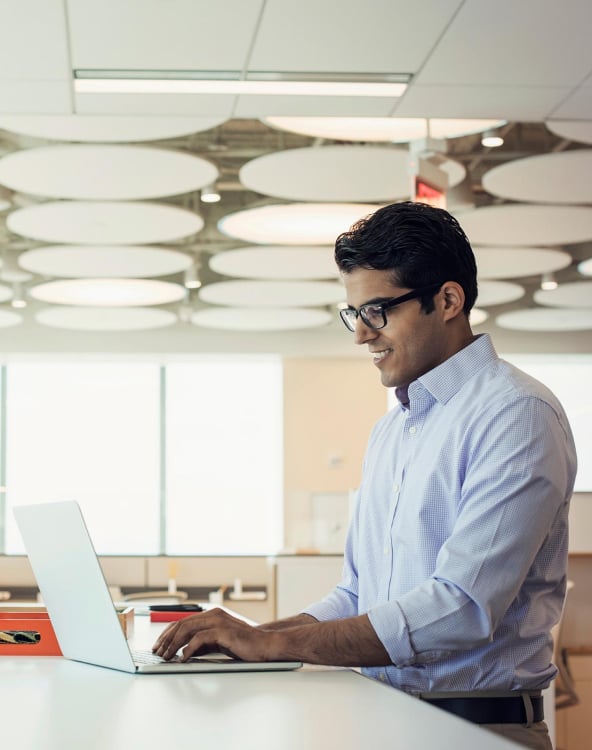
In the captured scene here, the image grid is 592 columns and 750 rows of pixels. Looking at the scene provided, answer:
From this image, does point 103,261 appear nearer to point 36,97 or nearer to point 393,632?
point 36,97

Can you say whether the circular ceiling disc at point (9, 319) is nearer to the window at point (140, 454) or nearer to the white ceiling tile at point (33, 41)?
the window at point (140, 454)

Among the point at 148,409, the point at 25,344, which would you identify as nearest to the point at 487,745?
the point at 25,344

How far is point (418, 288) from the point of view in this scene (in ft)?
6.11

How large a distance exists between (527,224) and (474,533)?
19.5ft

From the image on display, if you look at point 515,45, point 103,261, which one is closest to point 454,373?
point 515,45

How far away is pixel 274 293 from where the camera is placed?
963cm

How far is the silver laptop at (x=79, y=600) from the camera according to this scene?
1675 mm

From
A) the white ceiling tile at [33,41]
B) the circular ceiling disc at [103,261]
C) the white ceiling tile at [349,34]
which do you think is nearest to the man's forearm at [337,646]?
the white ceiling tile at [349,34]

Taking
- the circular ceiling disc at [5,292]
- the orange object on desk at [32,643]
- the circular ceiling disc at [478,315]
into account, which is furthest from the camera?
the circular ceiling disc at [478,315]

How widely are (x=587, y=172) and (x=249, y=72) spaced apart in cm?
258

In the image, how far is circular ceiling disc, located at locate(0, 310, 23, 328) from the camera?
11.5 m

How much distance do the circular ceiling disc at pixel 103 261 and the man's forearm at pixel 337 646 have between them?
21.1 ft

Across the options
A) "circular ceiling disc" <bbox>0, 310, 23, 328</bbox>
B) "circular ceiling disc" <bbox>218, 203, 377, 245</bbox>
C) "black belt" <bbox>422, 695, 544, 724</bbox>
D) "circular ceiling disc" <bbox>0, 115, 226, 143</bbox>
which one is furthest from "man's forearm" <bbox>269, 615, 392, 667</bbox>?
"circular ceiling disc" <bbox>0, 310, 23, 328</bbox>

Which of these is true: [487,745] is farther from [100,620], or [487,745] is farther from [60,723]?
[100,620]
